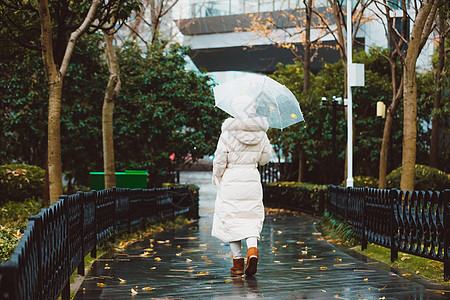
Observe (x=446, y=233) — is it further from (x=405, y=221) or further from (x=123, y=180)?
(x=123, y=180)

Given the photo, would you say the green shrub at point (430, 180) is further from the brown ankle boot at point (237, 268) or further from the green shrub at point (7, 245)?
the green shrub at point (7, 245)

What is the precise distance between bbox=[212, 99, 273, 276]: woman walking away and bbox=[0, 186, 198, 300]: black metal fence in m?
1.82

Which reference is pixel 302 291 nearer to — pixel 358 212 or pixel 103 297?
pixel 103 297

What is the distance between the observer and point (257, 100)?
862cm

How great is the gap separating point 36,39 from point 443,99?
1438cm

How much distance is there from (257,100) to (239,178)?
3.61ft

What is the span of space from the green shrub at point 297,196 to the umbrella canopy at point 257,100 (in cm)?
1279

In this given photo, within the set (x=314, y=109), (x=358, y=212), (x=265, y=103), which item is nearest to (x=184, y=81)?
(x=314, y=109)

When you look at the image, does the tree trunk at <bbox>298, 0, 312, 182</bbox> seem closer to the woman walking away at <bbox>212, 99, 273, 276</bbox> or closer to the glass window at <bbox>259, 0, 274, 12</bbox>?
the glass window at <bbox>259, 0, 274, 12</bbox>

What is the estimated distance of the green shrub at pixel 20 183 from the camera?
18.4 meters

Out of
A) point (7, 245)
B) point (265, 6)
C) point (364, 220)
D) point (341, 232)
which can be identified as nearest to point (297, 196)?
point (341, 232)

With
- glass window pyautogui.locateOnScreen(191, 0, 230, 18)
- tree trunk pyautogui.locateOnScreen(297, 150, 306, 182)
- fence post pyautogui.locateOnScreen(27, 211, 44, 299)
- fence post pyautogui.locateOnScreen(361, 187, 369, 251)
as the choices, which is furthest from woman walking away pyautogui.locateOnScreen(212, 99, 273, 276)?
glass window pyautogui.locateOnScreen(191, 0, 230, 18)

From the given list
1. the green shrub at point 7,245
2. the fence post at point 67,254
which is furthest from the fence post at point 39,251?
the green shrub at point 7,245

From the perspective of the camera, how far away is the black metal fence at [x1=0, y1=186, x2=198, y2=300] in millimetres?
3707
